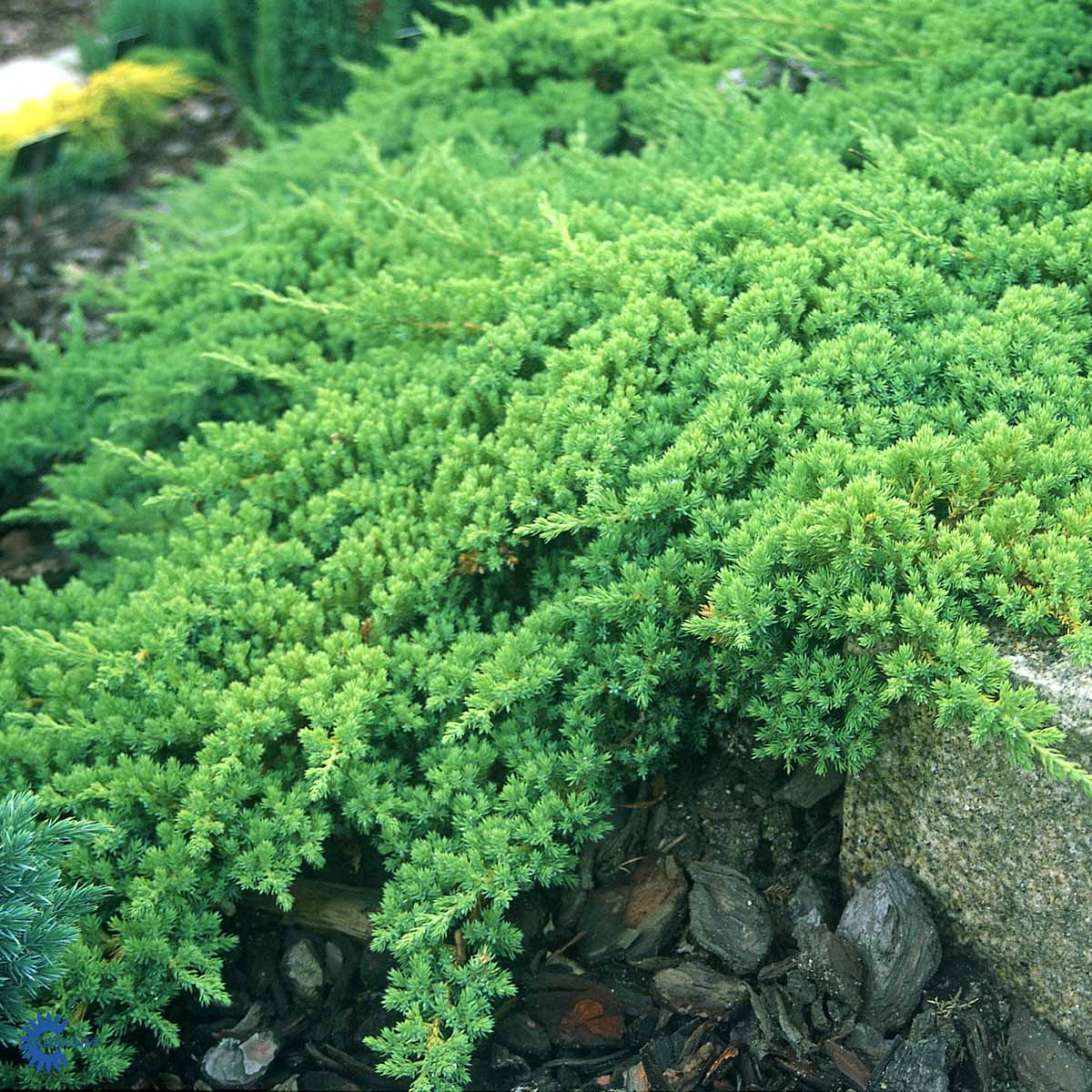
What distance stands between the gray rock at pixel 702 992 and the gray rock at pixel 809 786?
43 cm

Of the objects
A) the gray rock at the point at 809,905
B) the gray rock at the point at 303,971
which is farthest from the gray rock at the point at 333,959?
the gray rock at the point at 809,905

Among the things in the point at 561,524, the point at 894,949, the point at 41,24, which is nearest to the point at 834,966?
the point at 894,949

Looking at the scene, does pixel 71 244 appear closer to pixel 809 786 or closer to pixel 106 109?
pixel 106 109

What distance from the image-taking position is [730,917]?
2.42 meters

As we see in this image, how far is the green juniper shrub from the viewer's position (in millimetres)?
1949

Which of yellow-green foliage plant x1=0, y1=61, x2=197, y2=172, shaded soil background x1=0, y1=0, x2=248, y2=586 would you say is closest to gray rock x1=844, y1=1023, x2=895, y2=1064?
shaded soil background x1=0, y1=0, x2=248, y2=586

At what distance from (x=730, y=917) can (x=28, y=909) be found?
1409 mm

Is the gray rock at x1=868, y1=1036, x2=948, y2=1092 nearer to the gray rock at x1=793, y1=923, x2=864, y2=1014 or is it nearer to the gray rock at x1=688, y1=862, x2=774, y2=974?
the gray rock at x1=793, y1=923, x2=864, y2=1014

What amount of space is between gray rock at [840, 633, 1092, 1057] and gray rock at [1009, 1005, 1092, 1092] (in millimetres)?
26

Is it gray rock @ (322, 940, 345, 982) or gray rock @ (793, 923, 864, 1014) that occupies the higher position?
gray rock @ (793, 923, 864, 1014)

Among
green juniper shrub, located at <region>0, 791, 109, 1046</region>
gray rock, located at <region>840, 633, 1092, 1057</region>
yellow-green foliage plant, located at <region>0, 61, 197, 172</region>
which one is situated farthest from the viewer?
yellow-green foliage plant, located at <region>0, 61, 197, 172</region>

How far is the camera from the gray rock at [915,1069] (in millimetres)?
2162

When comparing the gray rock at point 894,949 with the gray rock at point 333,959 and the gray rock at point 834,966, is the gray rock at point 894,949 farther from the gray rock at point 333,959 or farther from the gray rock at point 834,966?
the gray rock at point 333,959

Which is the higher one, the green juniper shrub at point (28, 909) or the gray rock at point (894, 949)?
the green juniper shrub at point (28, 909)
